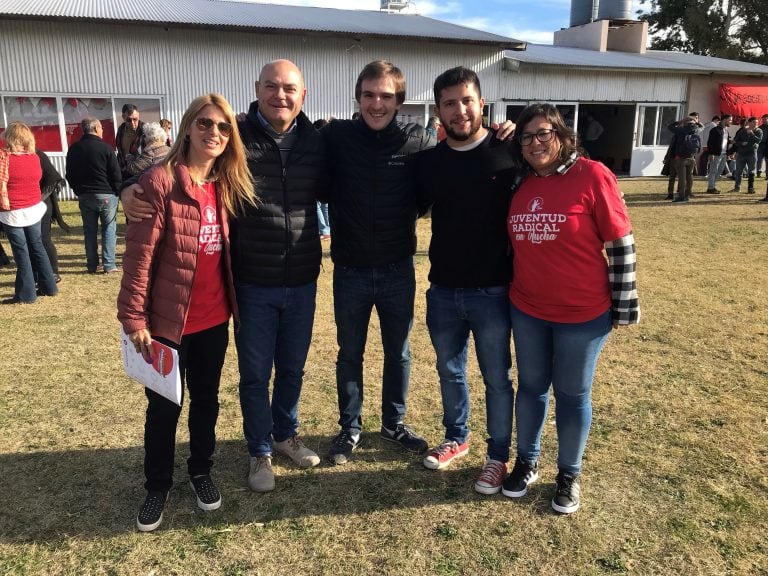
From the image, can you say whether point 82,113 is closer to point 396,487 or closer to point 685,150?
point 685,150

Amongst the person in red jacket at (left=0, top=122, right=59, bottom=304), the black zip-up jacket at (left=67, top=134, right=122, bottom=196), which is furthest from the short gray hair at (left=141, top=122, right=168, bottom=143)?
the black zip-up jacket at (left=67, top=134, right=122, bottom=196)

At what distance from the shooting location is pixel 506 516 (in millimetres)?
2850

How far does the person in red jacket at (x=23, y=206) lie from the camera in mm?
5812

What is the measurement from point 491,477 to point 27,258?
5.40 metres

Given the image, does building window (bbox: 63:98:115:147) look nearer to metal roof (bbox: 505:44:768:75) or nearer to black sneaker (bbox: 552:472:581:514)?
metal roof (bbox: 505:44:768:75)

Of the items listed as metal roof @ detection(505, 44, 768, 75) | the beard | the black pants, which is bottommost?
the black pants

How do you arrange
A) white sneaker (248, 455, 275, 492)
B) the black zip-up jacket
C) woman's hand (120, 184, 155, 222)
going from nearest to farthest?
woman's hand (120, 184, 155, 222)
white sneaker (248, 455, 275, 492)
the black zip-up jacket

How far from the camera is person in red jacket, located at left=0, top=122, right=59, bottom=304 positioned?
19.1 feet

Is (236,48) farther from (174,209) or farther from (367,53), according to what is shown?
(174,209)

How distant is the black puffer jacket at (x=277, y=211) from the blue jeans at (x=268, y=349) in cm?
8

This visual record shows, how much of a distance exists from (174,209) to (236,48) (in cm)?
1419

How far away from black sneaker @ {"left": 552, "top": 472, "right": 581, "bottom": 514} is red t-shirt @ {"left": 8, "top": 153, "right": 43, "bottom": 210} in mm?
5683

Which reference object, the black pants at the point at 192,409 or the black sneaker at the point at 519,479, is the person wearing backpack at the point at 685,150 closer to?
the black sneaker at the point at 519,479

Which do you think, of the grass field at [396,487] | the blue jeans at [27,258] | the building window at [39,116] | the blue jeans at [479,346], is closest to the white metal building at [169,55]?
the building window at [39,116]
